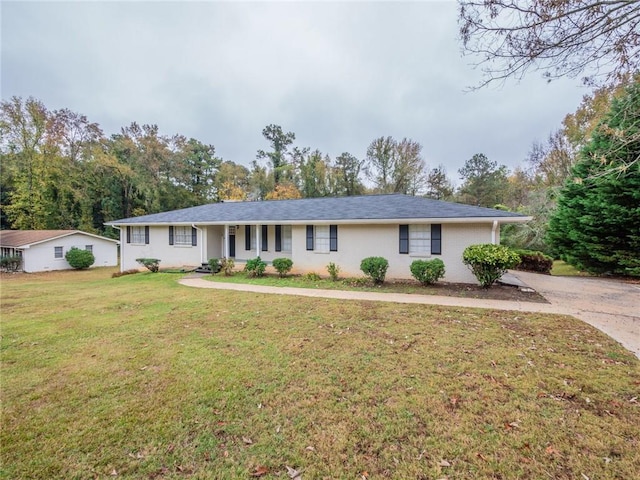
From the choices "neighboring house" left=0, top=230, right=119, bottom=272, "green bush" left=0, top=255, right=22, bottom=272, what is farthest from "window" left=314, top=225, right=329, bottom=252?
"green bush" left=0, top=255, right=22, bottom=272

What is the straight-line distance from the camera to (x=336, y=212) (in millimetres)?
12836

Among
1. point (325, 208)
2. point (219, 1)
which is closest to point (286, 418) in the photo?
point (325, 208)

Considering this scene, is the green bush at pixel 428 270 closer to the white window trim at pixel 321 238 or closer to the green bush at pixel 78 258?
the white window trim at pixel 321 238

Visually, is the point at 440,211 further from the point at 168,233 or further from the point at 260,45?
the point at 168,233

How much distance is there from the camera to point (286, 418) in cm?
297

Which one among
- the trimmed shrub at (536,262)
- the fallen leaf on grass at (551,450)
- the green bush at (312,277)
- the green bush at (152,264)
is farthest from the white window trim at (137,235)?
the trimmed shrub at (536,262)

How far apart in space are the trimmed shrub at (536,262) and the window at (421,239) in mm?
6468

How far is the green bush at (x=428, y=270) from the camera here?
9766mm

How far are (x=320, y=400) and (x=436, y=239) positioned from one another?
29.1ft

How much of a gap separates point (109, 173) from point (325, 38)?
1133 inches

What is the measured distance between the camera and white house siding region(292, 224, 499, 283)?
10.4 meters

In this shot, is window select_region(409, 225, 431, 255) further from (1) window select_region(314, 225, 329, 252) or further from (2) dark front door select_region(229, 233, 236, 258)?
(2) dark front door select_region(229, 233, 236, 258)

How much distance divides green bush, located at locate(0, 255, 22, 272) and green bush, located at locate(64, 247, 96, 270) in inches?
99.8

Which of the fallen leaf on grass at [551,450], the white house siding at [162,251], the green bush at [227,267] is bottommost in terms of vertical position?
the fallen leaf on grass at [551,450]
